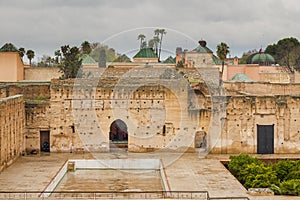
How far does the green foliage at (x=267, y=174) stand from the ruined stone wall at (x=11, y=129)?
29.8 feet

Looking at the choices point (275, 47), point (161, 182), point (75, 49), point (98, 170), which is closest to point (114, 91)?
point (98, 170)

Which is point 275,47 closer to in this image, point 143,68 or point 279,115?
point 143,68

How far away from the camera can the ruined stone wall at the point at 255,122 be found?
24922 millimetres

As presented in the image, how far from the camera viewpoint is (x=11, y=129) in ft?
72.9

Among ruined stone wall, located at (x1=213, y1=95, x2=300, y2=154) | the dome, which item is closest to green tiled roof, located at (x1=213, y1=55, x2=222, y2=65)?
the dome

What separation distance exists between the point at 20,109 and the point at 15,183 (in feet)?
20.7

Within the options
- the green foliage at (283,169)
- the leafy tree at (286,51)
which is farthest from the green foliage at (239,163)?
the leafy tree at (286,51)

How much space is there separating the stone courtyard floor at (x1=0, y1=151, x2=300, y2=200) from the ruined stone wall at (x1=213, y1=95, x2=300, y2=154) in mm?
1152

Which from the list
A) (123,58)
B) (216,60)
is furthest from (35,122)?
(216,60)

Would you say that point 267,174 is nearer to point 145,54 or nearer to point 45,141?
point 45,141

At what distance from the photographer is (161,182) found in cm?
2059

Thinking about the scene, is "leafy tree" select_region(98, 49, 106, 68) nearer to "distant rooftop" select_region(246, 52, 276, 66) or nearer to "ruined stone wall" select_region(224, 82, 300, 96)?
"ruined stone wall" select_region(224, 82, 300, 96)

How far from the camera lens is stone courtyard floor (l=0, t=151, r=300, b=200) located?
17.6 meters

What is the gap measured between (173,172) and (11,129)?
7.18 metres
